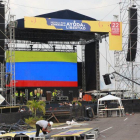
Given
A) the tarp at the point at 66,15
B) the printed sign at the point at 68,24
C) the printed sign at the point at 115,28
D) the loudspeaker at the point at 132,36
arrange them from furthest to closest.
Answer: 1. the printed sign at the point at 115,28
2. the tarp at the point at 66,15
3. the printed sign at the point at 68,24
4. the loudspeaker at the point at 132,36

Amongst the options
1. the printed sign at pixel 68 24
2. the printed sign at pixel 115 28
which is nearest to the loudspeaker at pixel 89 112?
the printed sign at pixel 68 24

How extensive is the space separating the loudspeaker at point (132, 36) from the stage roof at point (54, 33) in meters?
5.44

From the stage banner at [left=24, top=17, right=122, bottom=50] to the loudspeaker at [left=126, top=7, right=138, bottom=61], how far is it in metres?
2.23

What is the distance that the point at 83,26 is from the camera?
165 feet

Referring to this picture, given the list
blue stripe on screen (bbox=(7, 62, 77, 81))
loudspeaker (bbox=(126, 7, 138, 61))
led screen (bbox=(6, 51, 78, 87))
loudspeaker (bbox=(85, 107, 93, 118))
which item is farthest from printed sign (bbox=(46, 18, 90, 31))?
loudspeaker (bbox=(85, 107, 93, 118))

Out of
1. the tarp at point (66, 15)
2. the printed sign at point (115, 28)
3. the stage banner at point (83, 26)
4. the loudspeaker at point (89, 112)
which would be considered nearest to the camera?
the loudspeaker at point (89, 112)

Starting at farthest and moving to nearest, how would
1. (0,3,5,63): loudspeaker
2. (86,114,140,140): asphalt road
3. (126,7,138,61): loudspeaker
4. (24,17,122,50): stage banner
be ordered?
(126,7,138,61): loudspeaker < (24,17,122,50): stage banner < (0,3,5,63): loudspeaker < (86,114,140,140): asphalt road

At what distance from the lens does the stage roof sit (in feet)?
167

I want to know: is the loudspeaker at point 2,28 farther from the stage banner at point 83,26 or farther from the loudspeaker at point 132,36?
the loudspeaker at point 132,36

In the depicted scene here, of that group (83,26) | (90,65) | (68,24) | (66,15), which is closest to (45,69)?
(90,65)

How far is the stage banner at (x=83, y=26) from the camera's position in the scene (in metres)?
48.2

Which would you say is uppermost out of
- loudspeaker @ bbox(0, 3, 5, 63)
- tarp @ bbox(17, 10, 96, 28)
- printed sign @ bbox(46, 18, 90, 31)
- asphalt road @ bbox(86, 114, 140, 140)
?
tarp @ bbox(17, 10, 96, 28)

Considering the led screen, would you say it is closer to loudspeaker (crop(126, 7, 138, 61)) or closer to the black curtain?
the black curtain

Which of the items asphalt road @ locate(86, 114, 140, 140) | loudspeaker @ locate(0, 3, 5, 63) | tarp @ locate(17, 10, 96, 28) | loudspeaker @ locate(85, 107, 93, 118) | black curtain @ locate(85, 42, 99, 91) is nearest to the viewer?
asphalt road @ locate(86, 114, 140, 140)
